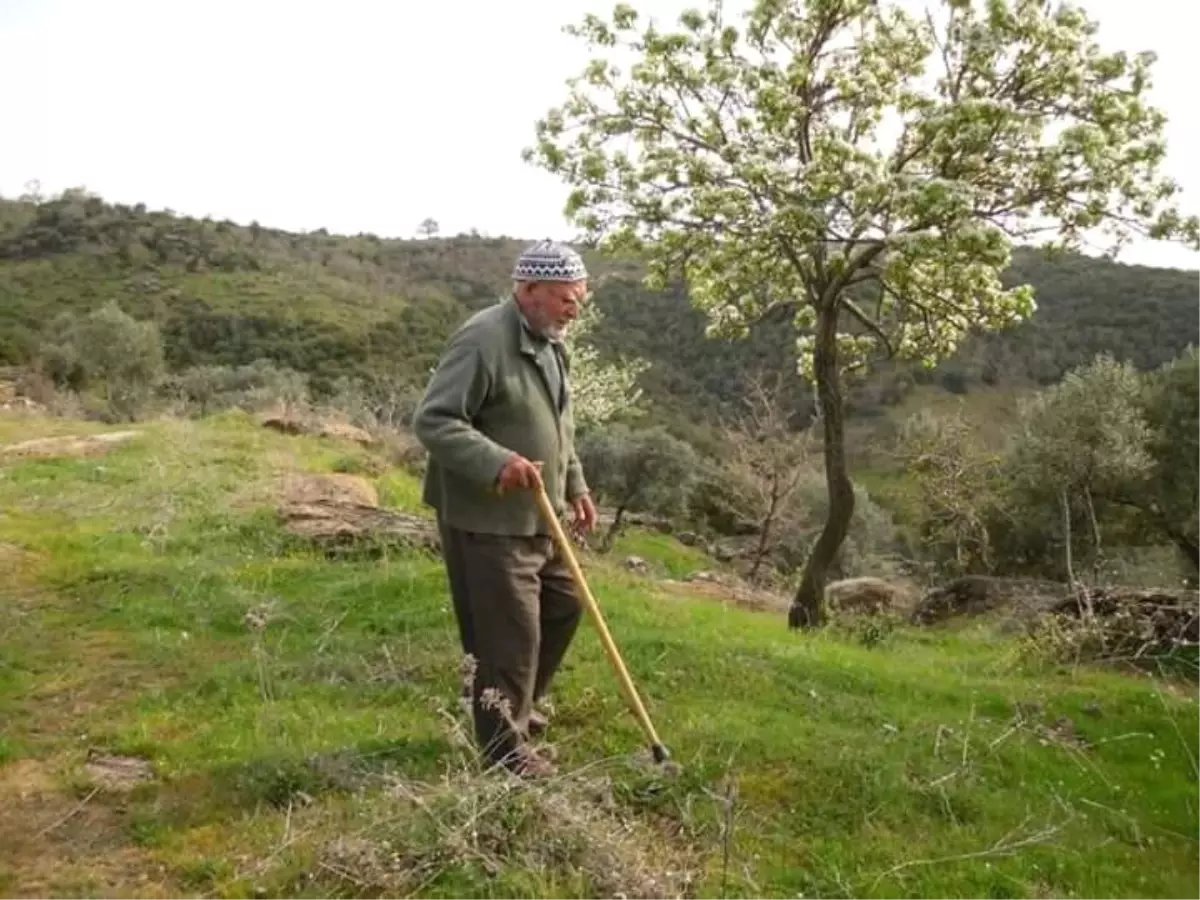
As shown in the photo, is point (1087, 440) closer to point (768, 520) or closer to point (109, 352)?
point (768, 520)

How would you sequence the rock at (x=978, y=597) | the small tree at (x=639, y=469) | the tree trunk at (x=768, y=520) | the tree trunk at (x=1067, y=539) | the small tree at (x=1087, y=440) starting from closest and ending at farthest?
the tree trunk at (x=1067, y=539) < the rock at (x=978, y=597) < the small tree at (x=1087, y=440) < the tree trunk at (x=768, y=520) < the small tree at (x=639, y=469)

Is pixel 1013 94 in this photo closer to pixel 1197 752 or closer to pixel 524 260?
pixel 1197 752

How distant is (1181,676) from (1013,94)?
5.31 metres

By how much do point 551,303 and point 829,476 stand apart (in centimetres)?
670

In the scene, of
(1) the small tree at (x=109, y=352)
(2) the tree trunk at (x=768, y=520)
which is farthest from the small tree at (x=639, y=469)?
(1) the small tree at (x=109, y=352)

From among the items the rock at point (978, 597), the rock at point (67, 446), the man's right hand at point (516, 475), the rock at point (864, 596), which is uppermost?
the man's right hand at point (516, 475)

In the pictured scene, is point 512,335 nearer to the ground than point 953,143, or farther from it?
nearer to the ground

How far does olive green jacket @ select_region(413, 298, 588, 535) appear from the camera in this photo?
5.10m

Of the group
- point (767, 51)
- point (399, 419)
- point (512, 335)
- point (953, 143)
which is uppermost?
point (767, 51)

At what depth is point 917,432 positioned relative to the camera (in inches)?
1478

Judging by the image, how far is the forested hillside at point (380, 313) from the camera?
191ft

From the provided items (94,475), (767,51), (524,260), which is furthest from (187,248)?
(524,260)

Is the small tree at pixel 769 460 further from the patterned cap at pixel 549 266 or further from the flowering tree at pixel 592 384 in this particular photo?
the patterned cap at pixel 549 266

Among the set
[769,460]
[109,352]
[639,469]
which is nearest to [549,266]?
[769,460]
